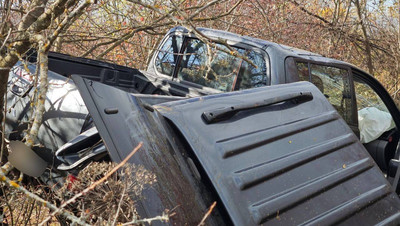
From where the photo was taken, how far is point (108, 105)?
1848mm

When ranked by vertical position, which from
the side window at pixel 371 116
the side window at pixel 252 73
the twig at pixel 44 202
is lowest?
the side window at pixel 371 116

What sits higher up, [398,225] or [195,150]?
[195,150]

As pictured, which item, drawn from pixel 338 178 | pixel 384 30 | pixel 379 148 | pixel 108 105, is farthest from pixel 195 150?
pixel 384 30

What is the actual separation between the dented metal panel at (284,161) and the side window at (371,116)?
1.50 m

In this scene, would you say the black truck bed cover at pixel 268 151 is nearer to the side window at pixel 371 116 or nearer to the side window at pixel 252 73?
the side window at pixel 252 73

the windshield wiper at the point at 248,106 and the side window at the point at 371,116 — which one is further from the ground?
the windshield wiper at the point at 248,106

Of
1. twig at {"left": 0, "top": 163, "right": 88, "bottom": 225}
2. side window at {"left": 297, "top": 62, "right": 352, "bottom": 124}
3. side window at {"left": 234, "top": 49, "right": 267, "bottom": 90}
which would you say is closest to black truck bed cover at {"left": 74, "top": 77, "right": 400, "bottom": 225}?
twig at {"left": 0, "top": 163, "right": 88, "bottom": 225}

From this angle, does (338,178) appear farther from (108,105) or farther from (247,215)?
(108,105)

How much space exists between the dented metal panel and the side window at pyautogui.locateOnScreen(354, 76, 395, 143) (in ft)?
4.92

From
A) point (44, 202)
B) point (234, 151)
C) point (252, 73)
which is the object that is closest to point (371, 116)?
point (252, 73)

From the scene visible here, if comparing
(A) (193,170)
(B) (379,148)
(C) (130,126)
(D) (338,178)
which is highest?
(C) (130,126)

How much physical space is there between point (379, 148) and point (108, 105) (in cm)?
297

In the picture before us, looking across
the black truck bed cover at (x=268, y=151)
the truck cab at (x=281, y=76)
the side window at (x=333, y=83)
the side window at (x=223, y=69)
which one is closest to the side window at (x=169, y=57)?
the truck cab at (x=281, y=76)

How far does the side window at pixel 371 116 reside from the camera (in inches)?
153
